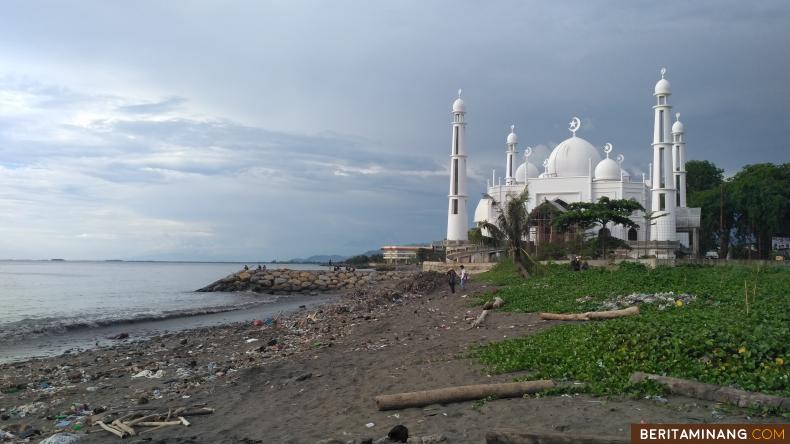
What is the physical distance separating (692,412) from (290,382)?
6.35 metres

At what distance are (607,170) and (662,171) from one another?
7306mm

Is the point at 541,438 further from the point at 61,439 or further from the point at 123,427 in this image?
the point at 61,439

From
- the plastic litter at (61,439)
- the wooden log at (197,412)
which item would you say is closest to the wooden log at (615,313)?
the wooden log at (197,412)

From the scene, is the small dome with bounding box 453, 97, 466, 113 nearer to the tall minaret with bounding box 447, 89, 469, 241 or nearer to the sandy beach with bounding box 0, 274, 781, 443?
the tall minaret with bounding box 447, 89, 469, 241

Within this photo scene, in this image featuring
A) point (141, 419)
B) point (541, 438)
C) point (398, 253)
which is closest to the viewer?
point (541, 438)

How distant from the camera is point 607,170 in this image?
5338 centimetres

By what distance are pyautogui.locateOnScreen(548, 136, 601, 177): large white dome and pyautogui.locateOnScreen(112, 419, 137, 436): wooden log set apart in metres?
51.0

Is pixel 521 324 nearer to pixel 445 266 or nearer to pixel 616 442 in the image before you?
pixel 616 442

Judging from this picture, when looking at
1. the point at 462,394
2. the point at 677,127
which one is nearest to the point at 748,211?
the point at 677,127

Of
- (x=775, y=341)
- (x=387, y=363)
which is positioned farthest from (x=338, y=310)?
(x=775, y=341)

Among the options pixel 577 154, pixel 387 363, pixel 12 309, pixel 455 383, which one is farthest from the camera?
pixel 577 154

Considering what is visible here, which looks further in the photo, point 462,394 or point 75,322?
point 75,322

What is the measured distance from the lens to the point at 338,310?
23.7 meters

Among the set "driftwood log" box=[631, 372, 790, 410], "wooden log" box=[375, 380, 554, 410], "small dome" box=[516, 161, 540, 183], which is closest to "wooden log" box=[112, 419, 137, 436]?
"wooden log" box=[375, 380, 554, 410]
